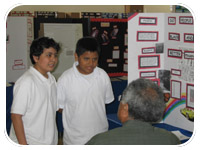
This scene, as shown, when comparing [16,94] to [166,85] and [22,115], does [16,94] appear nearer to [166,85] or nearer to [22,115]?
[22,115]

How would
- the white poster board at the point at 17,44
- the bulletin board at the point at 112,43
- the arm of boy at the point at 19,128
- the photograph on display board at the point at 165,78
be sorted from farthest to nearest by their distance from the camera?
1. the bulletin board at the point at 112,43
2. the white poster board at the point at 17,44
3. the photograph on display board at the point at 165,78
4. the arm of boy at the point at 19,128

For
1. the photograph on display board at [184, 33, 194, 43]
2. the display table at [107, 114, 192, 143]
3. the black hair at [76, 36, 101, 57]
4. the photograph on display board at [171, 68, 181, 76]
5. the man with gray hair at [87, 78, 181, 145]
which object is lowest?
the display table at [107, 114, 192, 143]

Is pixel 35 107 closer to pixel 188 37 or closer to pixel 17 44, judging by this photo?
pixel 188 37

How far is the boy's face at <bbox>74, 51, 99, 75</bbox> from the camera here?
227 cm

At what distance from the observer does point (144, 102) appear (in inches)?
54.4

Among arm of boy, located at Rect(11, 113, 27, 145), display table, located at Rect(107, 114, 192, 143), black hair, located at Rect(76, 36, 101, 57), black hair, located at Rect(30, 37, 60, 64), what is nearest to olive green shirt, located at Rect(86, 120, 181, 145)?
arm of boy, located at Rect(11, 113, 27, 145)

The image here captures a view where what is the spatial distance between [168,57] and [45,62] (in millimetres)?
1352

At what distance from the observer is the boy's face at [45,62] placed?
79.2 inches

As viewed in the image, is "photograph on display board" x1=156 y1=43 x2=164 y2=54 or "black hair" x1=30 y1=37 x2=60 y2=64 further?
"photograph on display board" x1=156 y1=43 x2=164 y2=54

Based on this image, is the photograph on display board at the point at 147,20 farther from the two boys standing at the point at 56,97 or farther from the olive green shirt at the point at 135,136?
the olive green shirt at the point at 135,136

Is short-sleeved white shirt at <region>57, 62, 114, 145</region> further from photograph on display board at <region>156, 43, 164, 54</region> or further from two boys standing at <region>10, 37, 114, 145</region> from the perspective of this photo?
photograph on display board at <region>156, 43, 164, 54</region>

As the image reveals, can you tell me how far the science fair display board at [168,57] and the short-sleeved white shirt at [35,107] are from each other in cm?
101

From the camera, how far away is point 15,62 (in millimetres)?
4301

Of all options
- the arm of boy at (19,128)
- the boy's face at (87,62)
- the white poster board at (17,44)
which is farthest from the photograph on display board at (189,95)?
the white poster board at (17,44)
